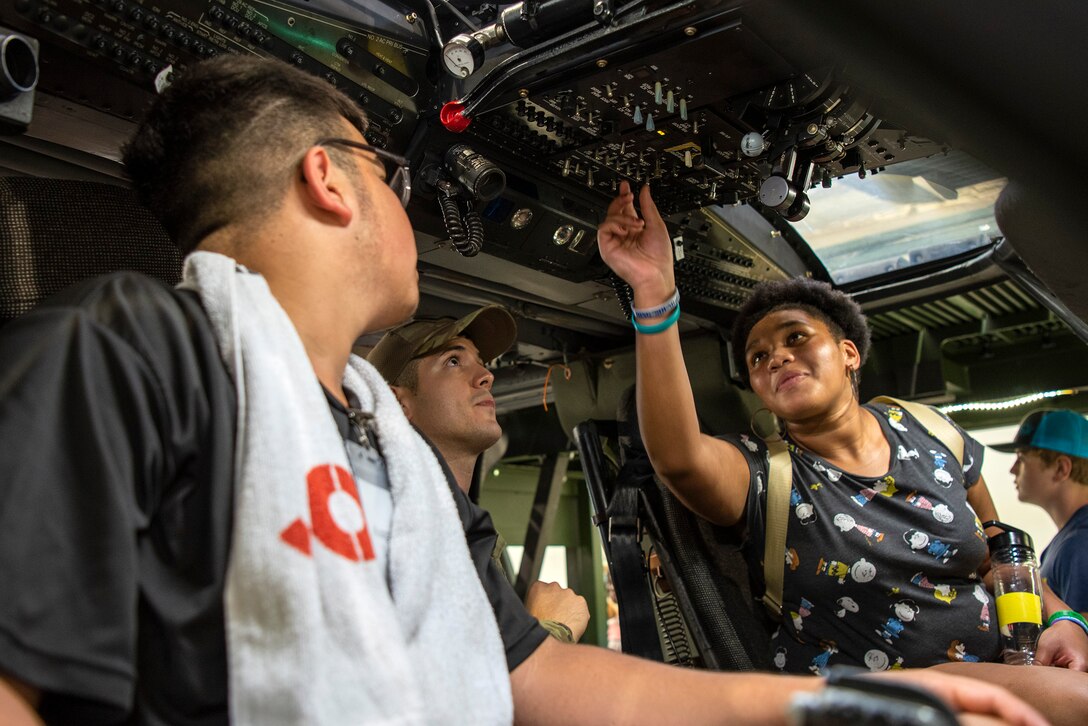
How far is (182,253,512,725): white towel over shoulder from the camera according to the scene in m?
0.85

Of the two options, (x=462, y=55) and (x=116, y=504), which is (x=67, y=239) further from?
(x=462, y=55)

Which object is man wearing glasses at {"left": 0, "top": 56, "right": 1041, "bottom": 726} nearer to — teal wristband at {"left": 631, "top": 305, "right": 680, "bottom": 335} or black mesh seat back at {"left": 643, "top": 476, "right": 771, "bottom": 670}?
teal wristband at {"left": 631, "top": 305, "right": 680, "bottom": 335}

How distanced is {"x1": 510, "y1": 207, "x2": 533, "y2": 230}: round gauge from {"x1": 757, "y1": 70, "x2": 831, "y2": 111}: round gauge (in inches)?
31.4

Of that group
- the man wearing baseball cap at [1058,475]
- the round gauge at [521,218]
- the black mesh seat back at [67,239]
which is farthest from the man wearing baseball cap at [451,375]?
the man wearing baseball cap at [1058,475]

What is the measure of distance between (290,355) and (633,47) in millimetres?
1098

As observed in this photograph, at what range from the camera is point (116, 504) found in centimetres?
79

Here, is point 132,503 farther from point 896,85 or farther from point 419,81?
point 419,81

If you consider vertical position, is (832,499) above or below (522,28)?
below

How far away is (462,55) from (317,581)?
1.40 meters

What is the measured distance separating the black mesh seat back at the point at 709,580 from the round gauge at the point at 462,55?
128cm

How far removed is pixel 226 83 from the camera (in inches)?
49.9

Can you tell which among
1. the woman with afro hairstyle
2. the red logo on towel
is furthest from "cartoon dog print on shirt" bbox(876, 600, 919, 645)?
the red logo on towel

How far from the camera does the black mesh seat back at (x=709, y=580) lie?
2.43 metres

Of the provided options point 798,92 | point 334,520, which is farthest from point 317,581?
point 798,92
